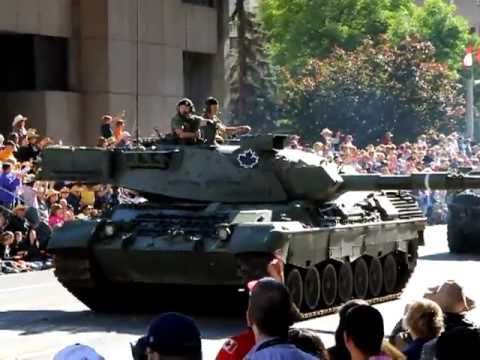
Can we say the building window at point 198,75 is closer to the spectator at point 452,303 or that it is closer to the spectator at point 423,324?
the spectator at point 452,303

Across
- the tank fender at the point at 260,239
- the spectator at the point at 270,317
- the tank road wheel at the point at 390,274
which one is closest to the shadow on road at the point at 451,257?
the tank road wheel at the point at 390,274

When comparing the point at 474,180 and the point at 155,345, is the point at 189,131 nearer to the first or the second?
the point at 474,180

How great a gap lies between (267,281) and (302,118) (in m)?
43.1

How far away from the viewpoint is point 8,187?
73.7ft

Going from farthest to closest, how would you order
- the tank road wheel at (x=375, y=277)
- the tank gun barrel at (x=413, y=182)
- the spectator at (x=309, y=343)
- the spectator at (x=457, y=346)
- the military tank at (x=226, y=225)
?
the tank road wheel at (x=375, y=277)
the tank gun barrel at (x=413, y=182)
the military tank at (x=226, y=225)
the spectator at (x=309, y=343)
the spectator at (x=457, y=346)

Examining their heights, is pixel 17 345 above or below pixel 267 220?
below

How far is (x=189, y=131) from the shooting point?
58.3 feet

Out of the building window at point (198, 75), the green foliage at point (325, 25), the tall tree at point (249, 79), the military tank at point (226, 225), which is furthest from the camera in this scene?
the green foliage at point (325, 25)

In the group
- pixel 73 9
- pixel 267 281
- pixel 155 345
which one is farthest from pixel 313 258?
pixel 73 9

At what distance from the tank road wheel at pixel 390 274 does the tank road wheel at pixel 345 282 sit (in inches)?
51.1

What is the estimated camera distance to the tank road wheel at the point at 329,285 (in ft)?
56.3

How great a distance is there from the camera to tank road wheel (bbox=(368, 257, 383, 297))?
18.6 metres

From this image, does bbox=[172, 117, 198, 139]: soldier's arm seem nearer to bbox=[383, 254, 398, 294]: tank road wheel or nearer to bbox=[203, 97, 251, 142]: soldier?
bbox=[203, 97, 251, 142]: soldier

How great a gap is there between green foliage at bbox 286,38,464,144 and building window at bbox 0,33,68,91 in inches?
546
